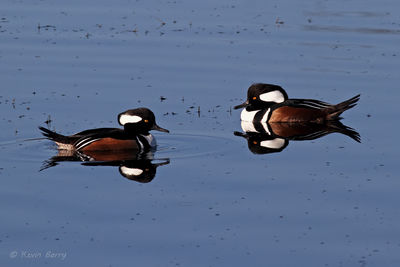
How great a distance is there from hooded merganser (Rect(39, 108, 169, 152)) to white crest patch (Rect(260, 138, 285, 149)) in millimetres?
1583

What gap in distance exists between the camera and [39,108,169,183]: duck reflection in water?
1322cm

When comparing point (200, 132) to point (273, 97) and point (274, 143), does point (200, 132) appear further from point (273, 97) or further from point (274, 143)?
point (273, 97)

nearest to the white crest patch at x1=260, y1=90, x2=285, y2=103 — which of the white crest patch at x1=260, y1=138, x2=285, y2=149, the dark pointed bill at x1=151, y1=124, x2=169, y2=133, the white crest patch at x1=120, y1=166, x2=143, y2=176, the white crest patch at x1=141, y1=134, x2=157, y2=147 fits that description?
the white crest patch at x1=260, y1=138, x2=285, y2=149

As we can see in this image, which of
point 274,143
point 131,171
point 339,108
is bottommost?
point 131,171

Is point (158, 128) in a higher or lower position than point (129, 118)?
lower

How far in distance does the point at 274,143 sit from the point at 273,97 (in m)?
2.38

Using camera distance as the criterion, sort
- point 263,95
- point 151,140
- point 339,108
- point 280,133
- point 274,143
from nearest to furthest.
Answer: point 151,140 < point 274,143 < point 280,133 < point 339,108 < point 263,95

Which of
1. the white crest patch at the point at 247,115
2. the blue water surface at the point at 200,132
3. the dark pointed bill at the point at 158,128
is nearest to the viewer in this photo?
the blue water surface at the point at 200,132

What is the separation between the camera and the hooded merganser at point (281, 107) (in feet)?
52.9

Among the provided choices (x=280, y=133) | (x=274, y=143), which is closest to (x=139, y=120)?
(x=274, y=143)

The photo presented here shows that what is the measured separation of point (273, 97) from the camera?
664 inches

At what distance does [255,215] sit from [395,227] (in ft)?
5.18

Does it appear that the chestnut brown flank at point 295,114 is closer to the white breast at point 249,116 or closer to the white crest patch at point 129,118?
the white breast at point 249,116

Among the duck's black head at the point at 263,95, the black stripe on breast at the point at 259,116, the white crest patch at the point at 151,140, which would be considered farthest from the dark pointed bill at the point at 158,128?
the duck's black head at the point at 263,95
